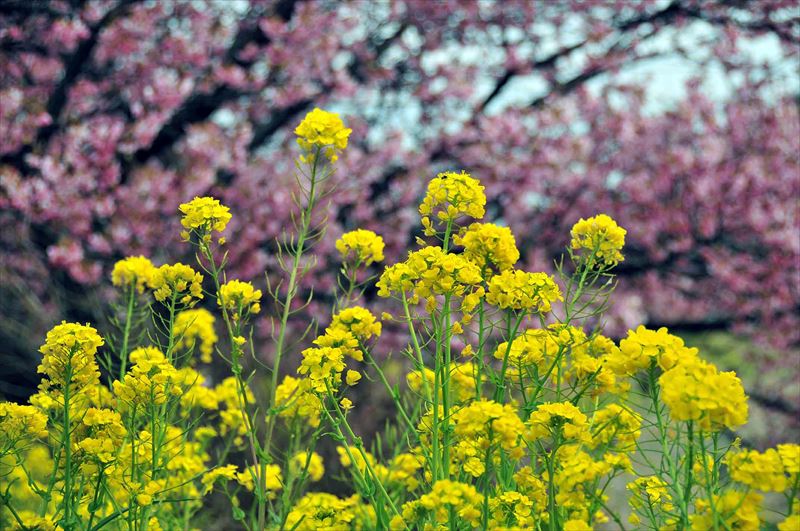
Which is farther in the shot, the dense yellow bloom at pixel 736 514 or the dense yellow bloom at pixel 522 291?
the dense yellow bloom at pixel 522 291

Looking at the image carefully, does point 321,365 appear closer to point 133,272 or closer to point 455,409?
point 455,409

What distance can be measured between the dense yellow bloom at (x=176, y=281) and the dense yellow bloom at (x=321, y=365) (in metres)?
0.41

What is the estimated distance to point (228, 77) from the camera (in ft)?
22.1

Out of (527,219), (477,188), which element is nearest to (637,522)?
(477,188)

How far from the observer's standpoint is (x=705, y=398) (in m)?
1.56

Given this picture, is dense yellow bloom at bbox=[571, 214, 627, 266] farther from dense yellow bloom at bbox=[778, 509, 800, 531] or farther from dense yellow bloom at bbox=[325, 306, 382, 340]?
dense yellow bloom at bbox=[778, 509, 800, 531]

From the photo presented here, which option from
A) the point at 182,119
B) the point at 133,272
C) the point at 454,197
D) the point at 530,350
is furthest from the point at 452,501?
the point at 182,119

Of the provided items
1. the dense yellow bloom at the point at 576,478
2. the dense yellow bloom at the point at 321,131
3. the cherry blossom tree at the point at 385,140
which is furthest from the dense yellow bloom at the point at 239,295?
the cherry blossom tree at the point at 385,140

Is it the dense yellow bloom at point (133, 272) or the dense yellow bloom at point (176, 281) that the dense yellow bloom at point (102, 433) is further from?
the dense yellow bloom at point (133, 272)

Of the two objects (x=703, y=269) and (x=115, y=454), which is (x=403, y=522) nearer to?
(x=115, y=454)

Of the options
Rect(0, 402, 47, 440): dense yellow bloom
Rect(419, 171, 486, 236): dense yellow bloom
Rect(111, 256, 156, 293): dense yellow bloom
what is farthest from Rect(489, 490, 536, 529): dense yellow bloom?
Rect(111, 256, 156, 293): dense yellow bloom

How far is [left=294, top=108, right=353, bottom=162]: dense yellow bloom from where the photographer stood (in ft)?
7.69

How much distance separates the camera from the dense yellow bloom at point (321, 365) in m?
2.08

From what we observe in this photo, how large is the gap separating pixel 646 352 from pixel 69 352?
1435 millimetres
